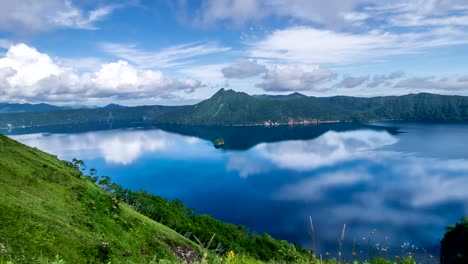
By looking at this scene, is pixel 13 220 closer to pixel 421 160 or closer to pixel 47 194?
pixel 47 194

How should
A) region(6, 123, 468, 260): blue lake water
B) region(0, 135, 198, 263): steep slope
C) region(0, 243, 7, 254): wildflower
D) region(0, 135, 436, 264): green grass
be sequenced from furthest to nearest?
1. region(6, 123, 468, 260): blue lake water
2. region(0, 135, 198, 263): steep slope
3. region(0, 135, 436, 264): green grass
4. region(0, 243, 7, 254): wildflower

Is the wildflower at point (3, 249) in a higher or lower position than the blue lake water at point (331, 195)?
higher

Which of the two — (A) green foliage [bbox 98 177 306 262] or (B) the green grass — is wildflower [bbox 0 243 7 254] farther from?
(A) green foliage [bbox 98 177 306 262]

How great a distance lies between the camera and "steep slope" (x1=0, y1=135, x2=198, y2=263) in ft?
72.1

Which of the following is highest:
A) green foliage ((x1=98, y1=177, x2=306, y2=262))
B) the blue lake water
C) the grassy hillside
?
the grassy hillside

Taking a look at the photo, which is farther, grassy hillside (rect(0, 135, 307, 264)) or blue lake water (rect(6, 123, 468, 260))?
blue lake water (rect(6, 123, 468, 260))

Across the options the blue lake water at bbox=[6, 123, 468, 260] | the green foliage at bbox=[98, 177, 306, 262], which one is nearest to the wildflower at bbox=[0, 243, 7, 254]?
the green foliage at bbox=[98, 177, 306, 262]

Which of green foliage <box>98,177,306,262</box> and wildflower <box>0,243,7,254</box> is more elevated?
wildflower <box>0,243,7,254</box>

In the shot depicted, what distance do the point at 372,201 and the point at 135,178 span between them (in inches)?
4694

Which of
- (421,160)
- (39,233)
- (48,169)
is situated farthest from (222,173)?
(39,233)

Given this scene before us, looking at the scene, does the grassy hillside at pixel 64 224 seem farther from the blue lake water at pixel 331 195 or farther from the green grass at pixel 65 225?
the blue lake water at pixel 331 195

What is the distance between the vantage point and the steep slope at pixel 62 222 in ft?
72.1

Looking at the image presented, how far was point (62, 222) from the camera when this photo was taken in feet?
90.5

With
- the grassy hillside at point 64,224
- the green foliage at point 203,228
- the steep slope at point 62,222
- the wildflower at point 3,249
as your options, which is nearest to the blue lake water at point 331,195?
the green foliage at point 203,228
